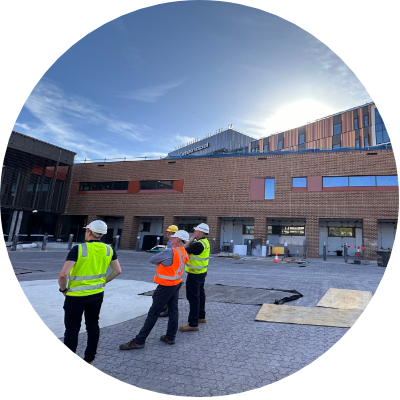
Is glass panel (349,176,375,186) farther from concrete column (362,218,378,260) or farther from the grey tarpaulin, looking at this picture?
the grey tarpaulin

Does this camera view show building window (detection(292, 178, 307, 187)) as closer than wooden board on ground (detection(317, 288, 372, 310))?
No

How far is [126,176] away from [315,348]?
30990 millimetres

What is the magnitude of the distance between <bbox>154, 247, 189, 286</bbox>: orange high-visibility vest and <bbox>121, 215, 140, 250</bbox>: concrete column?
27.6 metres

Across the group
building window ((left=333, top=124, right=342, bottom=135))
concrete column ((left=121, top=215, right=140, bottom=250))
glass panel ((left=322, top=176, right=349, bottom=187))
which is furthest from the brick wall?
building window ((left=333, top=124, right=342, bottom=135))

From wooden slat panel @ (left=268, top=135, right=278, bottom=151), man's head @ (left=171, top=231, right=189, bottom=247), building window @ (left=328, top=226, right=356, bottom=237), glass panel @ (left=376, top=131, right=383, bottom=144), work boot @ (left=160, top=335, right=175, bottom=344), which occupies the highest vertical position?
wooden slat panel @ (left=268, top=135, right=278, bottom=151)

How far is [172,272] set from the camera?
4297mm

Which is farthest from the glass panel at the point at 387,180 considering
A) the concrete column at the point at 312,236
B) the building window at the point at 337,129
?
the building window at the point at 337,129

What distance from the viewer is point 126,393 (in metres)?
2.06

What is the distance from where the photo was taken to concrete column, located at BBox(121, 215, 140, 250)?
101ft

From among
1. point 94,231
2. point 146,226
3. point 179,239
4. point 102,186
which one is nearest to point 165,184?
point 146,226

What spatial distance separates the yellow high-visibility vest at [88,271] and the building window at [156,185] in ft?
89.8

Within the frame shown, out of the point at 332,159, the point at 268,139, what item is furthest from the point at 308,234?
the point at 268,139

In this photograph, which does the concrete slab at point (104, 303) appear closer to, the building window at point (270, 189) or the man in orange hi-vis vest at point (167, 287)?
the man in orange hi-vis vest at point (167, 287)

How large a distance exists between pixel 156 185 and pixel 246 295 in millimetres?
24957
